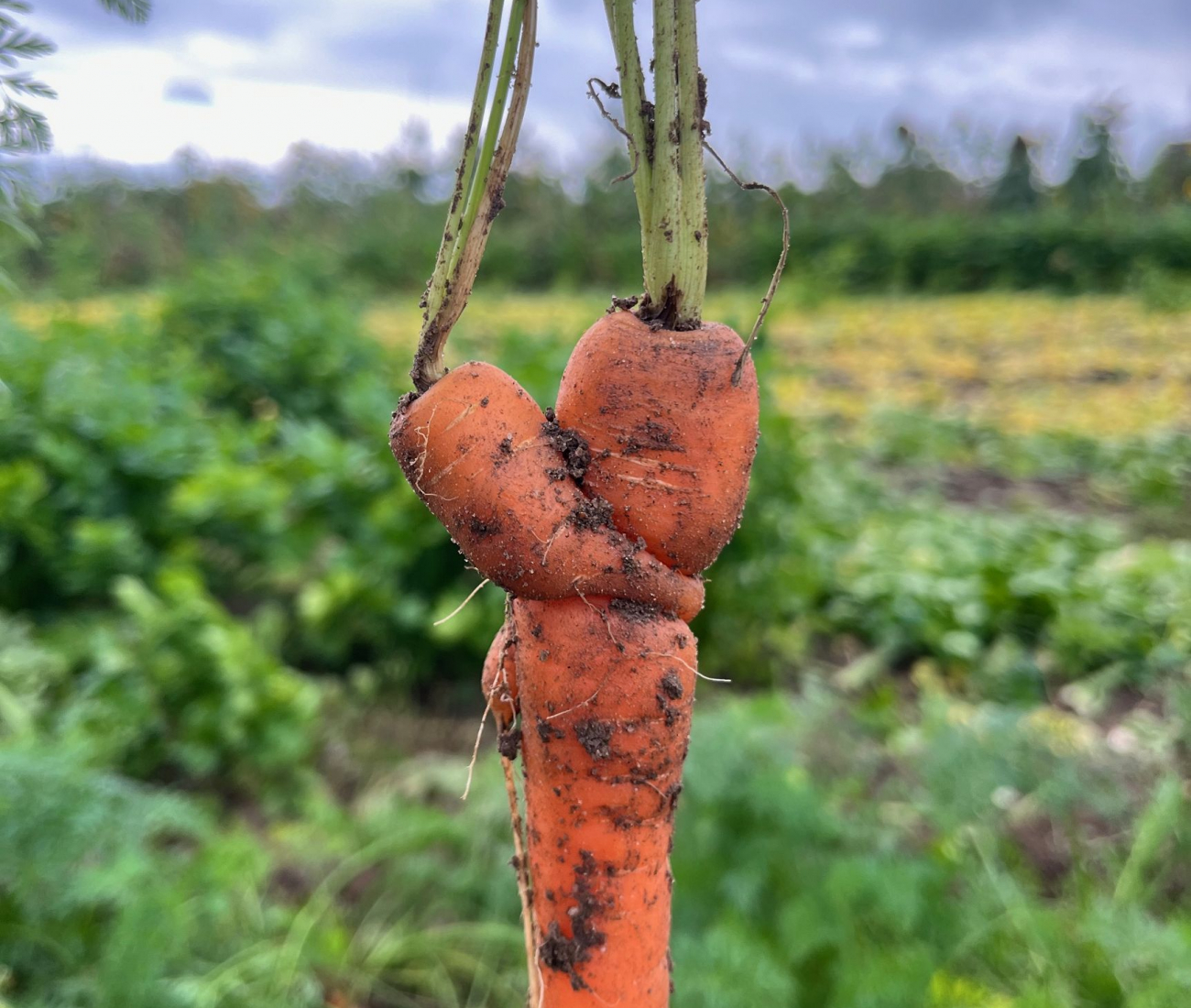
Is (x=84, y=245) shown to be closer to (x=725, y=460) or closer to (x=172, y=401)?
(x=172, y=401)

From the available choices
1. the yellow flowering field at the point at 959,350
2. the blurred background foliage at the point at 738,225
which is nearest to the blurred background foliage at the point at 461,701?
the yellow flowering field at the point at 959,350

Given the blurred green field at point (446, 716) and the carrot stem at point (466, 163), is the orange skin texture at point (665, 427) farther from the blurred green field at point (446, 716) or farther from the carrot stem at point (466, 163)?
the blurred green field at point (446, 716)

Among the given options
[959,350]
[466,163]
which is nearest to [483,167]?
[466,163]

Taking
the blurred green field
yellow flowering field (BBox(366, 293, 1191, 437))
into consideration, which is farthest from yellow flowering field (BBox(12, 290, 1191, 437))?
the blurred green field

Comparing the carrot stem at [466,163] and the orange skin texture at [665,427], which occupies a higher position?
the carrot stem at [466,163]

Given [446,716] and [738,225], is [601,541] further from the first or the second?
[738,225]

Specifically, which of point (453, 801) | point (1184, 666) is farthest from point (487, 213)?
point (1184, 666)
